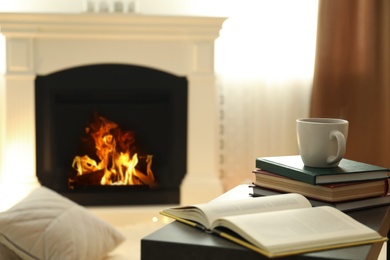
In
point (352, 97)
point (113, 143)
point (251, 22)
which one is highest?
point (251, 22)

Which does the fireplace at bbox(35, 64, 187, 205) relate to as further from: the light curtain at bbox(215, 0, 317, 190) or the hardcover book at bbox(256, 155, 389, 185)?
the hardcover book at bbox(256, 155, 389, 185)

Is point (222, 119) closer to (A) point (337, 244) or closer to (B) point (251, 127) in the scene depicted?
(B) point (251, 127)

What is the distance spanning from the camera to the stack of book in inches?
44.6

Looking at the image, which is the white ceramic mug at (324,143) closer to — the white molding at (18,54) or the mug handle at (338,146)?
the mug handle at (338,146)

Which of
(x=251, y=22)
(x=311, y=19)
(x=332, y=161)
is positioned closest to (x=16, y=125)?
(x=251, y=22)

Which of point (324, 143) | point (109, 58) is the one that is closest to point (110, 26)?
point (109, 58)

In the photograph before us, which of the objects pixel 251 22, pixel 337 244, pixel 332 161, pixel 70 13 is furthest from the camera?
pixel 251 22

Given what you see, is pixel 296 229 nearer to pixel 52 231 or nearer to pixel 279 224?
pixel 279 224

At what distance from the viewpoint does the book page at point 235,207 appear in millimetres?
A: 999

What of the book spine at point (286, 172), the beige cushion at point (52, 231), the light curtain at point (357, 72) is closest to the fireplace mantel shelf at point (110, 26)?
the light curtain at point (357, 72)

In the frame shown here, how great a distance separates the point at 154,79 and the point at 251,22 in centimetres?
60

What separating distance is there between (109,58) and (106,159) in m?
0.49

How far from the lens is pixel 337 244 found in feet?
3.00

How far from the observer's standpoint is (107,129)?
10.6ft
